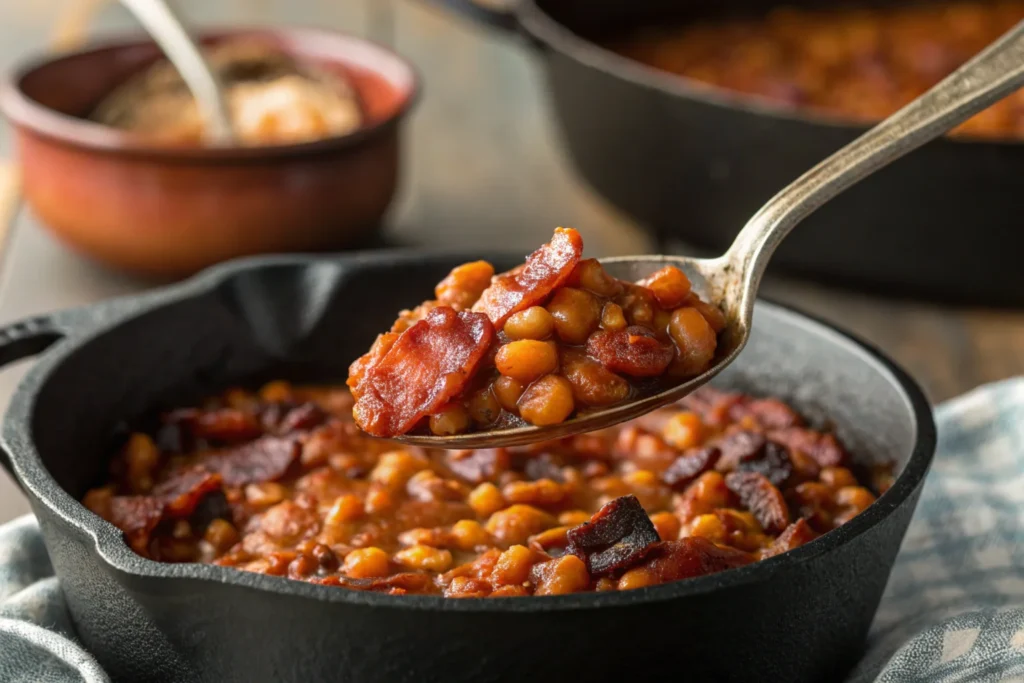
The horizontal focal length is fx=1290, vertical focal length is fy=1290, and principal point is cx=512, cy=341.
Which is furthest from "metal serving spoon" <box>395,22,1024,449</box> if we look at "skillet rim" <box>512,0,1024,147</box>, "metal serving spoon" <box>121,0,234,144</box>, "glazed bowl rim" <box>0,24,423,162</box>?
"metal serving spoon" <box>121,0,234,144</box>

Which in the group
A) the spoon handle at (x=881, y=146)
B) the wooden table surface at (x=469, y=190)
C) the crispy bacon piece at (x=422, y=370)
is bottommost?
the wooden table surface at (x=469, y=190)

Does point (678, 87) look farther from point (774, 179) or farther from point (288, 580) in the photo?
point (288, 580)

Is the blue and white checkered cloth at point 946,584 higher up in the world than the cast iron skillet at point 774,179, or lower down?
lower down

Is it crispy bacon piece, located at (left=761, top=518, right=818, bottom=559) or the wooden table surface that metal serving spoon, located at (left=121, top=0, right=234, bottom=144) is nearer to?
the wooden table surface

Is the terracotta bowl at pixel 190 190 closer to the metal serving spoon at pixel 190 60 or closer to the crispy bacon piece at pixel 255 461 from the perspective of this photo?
the metal serving spoon at pixel 190 60

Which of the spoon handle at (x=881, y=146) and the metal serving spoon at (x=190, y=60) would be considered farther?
the metal serving spoon at (x=190, y=60)

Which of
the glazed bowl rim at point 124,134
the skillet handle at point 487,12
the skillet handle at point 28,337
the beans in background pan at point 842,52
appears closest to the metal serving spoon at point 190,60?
the glazed bowl rim at point 124,134

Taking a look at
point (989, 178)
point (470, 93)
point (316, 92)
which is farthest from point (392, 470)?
point (470, 93)
